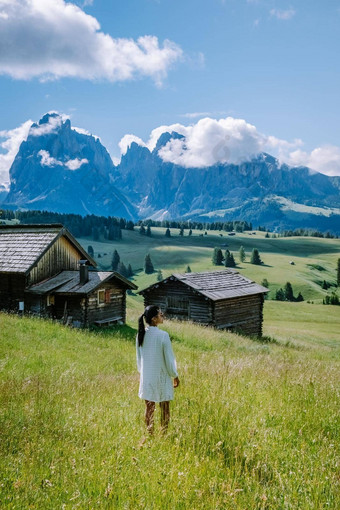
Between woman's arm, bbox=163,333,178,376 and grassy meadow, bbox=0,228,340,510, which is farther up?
woman's arm, bbox=163,333,178,376

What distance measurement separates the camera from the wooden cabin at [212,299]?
33.6 metres

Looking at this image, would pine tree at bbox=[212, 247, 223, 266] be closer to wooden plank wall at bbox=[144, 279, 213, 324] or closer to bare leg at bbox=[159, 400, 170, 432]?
wooden plank wall at bbox=[144, 279, 213, 324]

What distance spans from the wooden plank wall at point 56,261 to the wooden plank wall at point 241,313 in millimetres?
12756

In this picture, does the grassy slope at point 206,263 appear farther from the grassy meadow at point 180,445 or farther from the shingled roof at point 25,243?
the grassy meadow at point 180,445

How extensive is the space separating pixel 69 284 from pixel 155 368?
21.5 m

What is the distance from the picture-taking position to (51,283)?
26.0 m

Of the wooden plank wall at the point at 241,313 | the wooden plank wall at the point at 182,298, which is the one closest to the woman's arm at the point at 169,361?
the wooden plank wall at the point at 182,298

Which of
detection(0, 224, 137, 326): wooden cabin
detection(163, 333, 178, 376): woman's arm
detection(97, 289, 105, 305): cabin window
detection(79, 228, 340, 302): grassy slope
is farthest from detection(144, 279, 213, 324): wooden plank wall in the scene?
detection(79, 228, 340, 302): grassy slope

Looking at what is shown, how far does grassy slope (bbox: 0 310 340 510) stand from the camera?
11.0 feet

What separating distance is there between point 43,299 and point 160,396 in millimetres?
22122

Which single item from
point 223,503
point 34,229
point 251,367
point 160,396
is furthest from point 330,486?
point 34,229

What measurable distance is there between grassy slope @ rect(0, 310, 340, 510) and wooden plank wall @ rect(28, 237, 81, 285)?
19032 millimetres

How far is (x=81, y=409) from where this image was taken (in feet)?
17.8

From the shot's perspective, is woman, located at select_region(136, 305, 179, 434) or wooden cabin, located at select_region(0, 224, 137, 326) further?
wooden cabin, located at select_region(0, 224, 137, 326)
